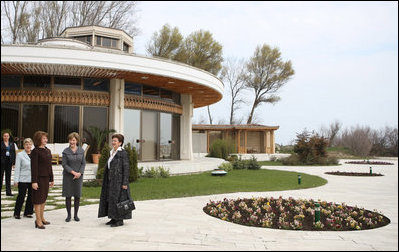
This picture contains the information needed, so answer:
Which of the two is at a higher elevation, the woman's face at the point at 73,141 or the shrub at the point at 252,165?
the woman's face at the point at 73,141

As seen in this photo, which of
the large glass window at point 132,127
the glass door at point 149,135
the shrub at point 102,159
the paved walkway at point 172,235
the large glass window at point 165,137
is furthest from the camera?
the large glass window at point 165,137

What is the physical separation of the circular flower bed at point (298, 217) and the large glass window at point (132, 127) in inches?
301

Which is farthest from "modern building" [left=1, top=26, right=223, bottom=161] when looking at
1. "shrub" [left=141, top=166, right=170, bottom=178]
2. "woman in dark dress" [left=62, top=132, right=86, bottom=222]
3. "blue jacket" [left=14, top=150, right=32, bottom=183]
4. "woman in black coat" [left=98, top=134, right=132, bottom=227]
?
"woman in black coat" [left=98, top=134, right=132, bottom=227]

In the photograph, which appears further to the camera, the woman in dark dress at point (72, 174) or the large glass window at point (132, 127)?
the large glass window at point (132, 127)

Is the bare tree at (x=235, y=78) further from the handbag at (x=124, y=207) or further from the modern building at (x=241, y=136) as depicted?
the handbag at (x=124, y=207)

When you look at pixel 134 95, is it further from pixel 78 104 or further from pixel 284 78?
pixel 284 78

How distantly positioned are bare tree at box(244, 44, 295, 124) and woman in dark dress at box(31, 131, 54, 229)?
33.2 m

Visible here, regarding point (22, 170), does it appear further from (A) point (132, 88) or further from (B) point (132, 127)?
(A) point (132, 88)

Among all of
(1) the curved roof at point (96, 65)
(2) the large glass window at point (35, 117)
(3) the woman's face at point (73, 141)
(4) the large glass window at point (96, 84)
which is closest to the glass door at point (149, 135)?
(1) the curved roof at point (96, 65)

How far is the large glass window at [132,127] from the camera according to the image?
13719 millimetres

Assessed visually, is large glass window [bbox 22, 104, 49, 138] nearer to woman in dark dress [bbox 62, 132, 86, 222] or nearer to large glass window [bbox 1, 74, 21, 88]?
large glass window [bbox 1, 74, 21, 88]

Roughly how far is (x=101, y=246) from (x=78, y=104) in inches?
384

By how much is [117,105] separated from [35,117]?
3173 mm

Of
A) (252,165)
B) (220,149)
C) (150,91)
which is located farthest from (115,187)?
(220,149)
